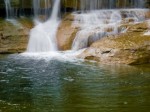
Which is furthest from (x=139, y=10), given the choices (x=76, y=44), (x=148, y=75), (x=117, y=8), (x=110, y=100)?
(x=110, y=100)

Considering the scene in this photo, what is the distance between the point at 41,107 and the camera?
12109 mm

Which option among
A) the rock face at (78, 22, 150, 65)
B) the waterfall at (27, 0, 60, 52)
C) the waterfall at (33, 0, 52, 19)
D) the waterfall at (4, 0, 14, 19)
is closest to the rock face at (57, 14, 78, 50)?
the waterfall at (27, 0, 60, 52)

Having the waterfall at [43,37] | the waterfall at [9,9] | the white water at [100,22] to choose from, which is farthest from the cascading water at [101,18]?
the waterfall at [9,9]

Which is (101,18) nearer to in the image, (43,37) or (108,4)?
(108,4)

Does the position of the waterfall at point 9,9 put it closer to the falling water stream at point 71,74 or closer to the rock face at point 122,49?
the falling water stream at point 71,74

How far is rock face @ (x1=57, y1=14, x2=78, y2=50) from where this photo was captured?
85.0 ft

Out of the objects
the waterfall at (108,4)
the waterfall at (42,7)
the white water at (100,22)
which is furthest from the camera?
the waterfall at (108,4)

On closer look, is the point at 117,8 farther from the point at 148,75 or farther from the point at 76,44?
the point at 148,75

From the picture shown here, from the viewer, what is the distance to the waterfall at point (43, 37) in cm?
2594

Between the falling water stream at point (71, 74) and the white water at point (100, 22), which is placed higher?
the white water at point (100, 22)

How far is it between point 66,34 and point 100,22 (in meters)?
2.81

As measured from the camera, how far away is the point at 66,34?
26656mm

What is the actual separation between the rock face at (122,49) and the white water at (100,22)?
1529mm

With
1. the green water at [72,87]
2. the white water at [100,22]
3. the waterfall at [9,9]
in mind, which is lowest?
the green water at [72,87]
